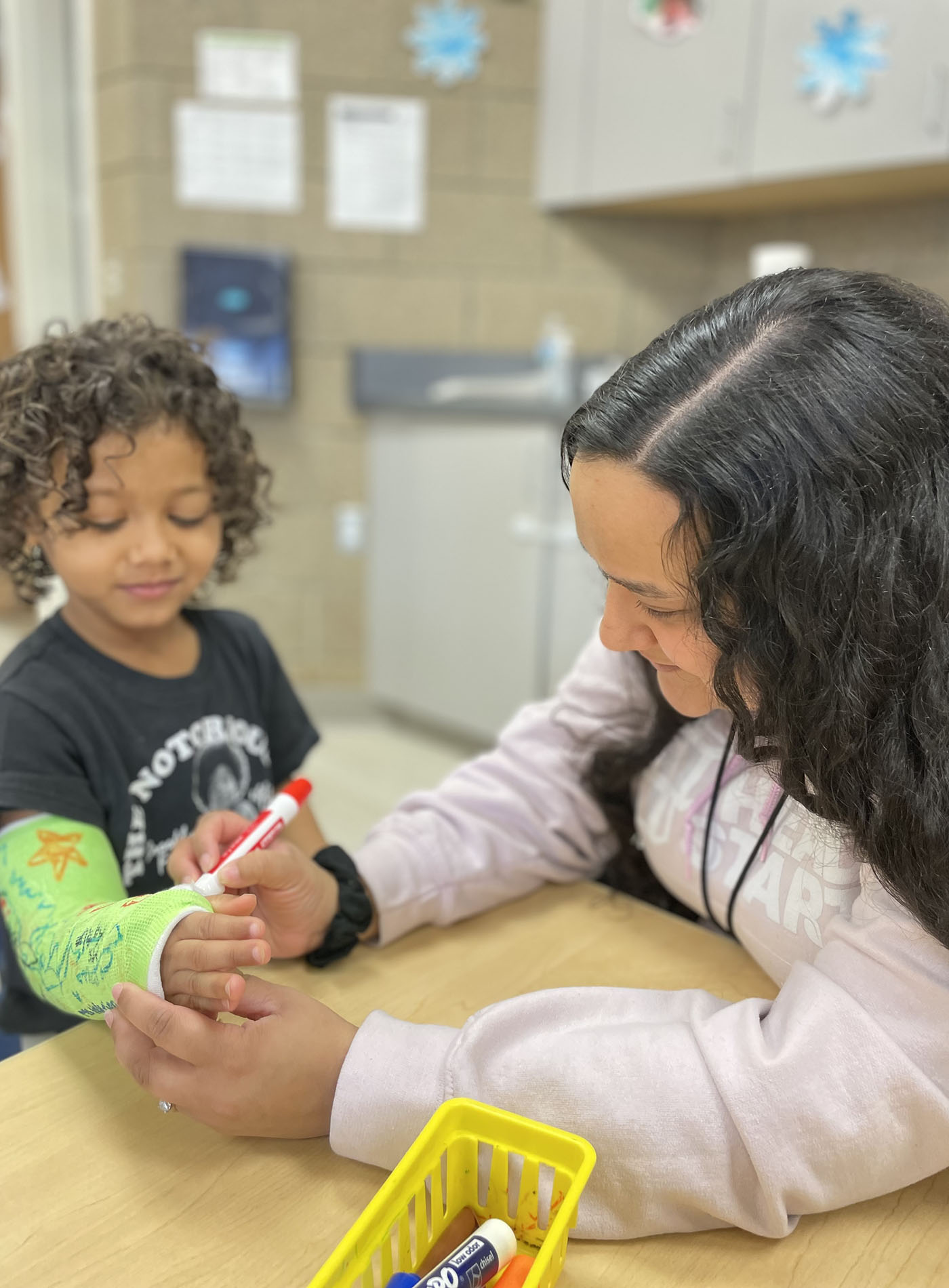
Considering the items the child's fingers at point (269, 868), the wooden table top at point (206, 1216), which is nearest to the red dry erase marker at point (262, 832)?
the child's fingers at point (269, 868)

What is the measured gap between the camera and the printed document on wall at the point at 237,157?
9.24 feet

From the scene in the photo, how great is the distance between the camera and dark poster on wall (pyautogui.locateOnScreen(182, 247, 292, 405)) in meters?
2.87

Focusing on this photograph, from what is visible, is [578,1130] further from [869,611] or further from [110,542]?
[110,542]

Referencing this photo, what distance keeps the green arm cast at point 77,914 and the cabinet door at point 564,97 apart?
2.66 meters

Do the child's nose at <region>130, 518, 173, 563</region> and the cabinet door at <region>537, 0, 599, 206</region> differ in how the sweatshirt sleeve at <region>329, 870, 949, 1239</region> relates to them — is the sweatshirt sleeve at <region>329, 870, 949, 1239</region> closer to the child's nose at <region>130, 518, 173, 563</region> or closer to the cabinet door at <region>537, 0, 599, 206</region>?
the child's nose at <region>130, 518, 173, 563</region>

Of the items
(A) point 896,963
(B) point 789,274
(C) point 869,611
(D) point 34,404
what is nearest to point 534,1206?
(A) point 896,963

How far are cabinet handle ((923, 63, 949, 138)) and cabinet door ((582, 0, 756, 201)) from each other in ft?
1.55

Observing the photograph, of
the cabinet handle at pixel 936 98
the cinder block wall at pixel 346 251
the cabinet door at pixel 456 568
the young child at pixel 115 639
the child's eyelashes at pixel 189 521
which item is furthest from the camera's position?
the cinder block wall at pixel 346 251

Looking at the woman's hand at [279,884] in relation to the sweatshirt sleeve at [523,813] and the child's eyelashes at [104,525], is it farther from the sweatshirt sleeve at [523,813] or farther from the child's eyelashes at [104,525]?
the child's eyelashes at [104,525]

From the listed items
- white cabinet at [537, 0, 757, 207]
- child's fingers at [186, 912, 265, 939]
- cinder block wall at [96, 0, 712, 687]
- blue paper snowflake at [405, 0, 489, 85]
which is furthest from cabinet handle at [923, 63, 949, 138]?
child's fingers at [186, 912, 265, 939]

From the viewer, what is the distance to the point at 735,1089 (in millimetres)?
566

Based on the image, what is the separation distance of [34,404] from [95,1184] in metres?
0.63


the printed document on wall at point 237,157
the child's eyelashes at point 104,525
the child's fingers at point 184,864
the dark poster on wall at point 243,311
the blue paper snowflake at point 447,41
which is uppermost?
the blue paper snowflake at point 447,41

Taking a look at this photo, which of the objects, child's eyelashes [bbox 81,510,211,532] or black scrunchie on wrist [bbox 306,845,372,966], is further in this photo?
child's eyelashes [bbox 81,510,211,532]
